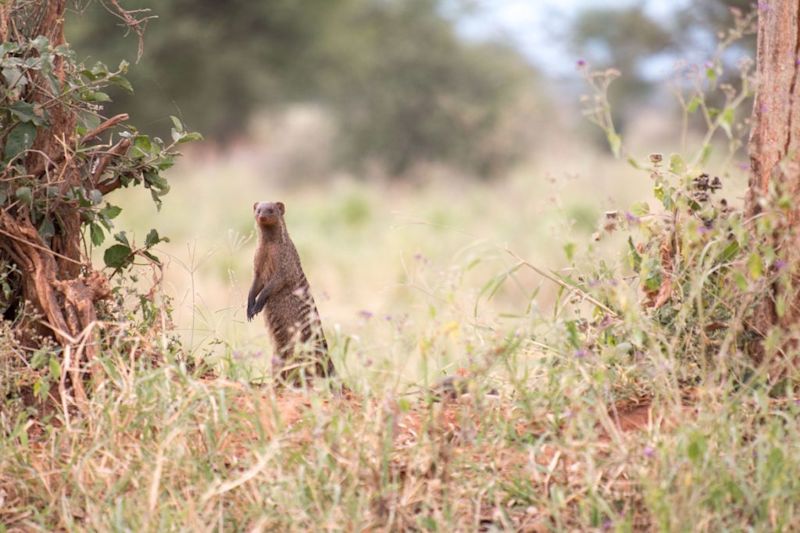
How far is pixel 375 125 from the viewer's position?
78.5ft

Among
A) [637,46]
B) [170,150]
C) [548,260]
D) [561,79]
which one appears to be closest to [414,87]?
[637,46]

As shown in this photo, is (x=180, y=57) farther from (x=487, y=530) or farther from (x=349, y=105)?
(x=487, y=530)

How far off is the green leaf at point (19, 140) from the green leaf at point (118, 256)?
0.48 metres

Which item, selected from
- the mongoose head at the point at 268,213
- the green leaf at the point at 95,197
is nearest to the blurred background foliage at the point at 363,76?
the mongoose head at the point at 268,213

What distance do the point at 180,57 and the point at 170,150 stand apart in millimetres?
16395

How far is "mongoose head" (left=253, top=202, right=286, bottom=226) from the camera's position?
4727mm

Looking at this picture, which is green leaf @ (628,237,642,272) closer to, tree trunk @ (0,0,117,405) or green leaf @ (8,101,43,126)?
tree trunk @ (0,0,117,405)

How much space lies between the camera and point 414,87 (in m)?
24.0

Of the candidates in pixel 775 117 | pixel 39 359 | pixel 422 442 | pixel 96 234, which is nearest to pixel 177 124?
pixel 96 234

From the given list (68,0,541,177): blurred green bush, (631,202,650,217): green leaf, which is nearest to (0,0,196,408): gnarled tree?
(631,202,650,217): green leaf

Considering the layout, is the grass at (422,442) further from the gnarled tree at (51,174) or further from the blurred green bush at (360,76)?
the blurred green bush at (360,76)

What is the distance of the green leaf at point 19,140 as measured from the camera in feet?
11.5

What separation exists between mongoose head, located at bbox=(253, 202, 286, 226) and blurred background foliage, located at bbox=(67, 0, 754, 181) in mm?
13481

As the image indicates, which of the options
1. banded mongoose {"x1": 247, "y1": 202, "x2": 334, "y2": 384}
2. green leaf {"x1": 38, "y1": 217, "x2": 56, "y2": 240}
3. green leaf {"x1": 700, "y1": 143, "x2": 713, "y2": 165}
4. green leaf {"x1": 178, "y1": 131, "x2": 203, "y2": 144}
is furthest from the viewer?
banded mongoose {"x1": 247, "y1": 202, "x2": 334, "y2": 384}
